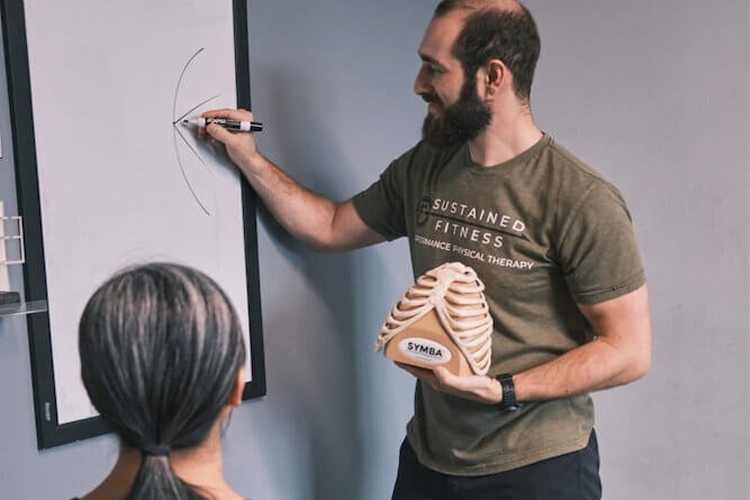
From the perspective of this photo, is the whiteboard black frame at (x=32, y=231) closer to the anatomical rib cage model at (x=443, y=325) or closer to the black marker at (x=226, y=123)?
the black marker at (x=226, y=123)

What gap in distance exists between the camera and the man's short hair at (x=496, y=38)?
53.5 inches

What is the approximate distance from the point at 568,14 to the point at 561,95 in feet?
0.66

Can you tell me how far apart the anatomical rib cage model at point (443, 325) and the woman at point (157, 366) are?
1.60 ft

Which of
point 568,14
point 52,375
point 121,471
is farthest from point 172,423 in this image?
point 568,14

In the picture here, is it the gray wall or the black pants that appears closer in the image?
the black pants

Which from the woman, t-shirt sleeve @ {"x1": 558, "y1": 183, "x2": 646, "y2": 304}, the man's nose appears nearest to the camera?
the woman

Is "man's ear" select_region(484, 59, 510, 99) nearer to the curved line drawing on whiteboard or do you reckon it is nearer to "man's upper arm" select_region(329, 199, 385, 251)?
"man's upper arm" select_region(329, 199, 385, 251)

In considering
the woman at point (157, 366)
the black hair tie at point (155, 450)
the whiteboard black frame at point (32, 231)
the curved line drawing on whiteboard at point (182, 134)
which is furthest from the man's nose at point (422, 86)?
the black hair tie at point (155, 450)

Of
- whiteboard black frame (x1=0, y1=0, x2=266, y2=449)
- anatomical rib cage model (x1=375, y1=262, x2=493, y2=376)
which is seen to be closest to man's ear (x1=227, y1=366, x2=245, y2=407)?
anatomical rib cage model (x1=375, y1=262, x2=493, y2=376)

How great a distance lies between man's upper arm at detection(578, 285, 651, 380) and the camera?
1.30 m

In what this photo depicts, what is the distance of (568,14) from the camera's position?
6.25 feet

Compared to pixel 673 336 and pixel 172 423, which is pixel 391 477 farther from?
pixel 172 423

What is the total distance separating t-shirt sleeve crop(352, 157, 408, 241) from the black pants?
19.8 inches

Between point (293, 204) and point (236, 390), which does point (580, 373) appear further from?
point (236, 390)
